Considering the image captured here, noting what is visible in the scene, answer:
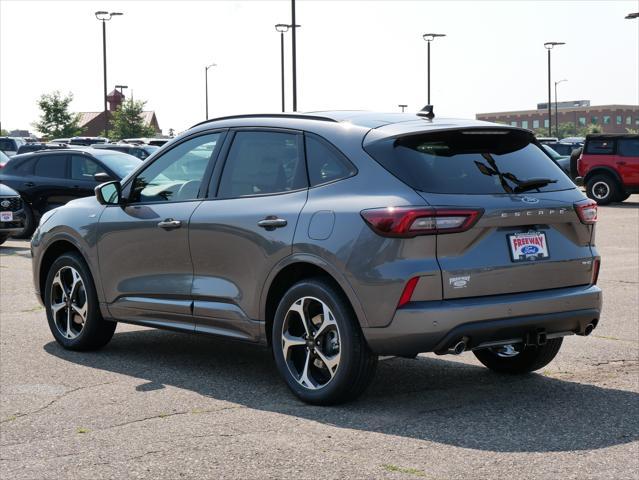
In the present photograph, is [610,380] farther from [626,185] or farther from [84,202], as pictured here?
[626,185]

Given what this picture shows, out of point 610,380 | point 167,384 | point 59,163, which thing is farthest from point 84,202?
point 59,163

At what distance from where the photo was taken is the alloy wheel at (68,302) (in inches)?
318

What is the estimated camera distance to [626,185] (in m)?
29.7

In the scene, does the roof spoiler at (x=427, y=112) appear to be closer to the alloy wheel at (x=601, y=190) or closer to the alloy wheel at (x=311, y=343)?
the alloy wheel at (x=311, y=343)

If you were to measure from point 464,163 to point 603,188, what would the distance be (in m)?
25.0

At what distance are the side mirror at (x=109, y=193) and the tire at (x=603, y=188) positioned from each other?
942 inches

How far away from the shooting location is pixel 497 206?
233 inches

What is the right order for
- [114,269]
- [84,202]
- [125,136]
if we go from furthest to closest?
[125,136] < [84,202] < [114,269]

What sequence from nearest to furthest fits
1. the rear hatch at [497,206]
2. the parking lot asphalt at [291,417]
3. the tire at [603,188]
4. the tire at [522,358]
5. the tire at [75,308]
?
the parking lot asphalt at [291,417], the rear hatch at [497,206], the tire at [522,358], the tire at [75,308], the tire at [603,188]

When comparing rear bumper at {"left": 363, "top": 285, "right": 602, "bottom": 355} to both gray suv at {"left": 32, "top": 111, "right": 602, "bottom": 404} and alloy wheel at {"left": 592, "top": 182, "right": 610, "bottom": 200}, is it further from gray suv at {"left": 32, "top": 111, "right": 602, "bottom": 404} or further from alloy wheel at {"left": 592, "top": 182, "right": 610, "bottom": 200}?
alloy wheel at {"left": 592, "top": 182, "right": 610, "bottom": 200}

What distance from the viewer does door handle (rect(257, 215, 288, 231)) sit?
20.8 ft

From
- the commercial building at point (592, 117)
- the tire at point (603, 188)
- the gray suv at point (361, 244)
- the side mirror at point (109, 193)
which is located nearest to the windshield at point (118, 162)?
the side mirror at point (109, 193)

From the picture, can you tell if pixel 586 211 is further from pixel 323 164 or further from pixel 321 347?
pixel 321 347

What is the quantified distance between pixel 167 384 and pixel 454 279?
215 cm
